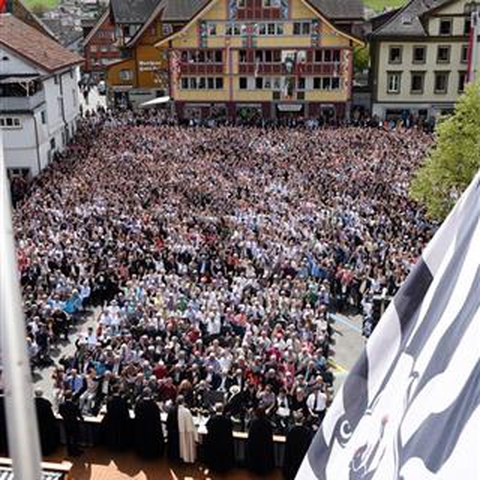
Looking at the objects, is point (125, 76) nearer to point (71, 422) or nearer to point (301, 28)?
point (301, 28)

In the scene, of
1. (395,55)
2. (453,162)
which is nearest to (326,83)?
(395,55)

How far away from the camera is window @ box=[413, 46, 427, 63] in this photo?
53281mm

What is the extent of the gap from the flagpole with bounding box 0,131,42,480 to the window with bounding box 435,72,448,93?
54.2 meters

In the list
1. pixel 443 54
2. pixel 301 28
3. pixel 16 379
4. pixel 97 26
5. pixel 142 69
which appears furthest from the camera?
pixel 97 26

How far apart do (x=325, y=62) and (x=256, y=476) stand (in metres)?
45.2

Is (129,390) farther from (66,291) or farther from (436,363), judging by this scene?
(436,363)

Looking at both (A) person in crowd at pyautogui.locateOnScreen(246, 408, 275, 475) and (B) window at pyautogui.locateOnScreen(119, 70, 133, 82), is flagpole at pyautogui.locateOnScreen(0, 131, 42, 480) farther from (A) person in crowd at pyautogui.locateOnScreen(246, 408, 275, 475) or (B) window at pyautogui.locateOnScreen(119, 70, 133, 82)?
(B) window at pyautogui.locateOnScreen(119, 70, 133, 82)

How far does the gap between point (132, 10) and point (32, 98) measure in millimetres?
36538

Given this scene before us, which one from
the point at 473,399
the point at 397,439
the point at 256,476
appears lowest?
the point at 256,476

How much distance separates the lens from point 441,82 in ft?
176

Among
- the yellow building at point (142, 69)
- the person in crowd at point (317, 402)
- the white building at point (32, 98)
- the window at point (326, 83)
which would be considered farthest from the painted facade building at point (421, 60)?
the person in crowd at point (317, 402)

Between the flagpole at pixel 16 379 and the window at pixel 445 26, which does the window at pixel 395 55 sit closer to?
the window at pixel 445 26

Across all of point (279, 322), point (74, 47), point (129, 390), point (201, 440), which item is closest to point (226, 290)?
point (279, 322)

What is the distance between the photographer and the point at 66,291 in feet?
65.7
